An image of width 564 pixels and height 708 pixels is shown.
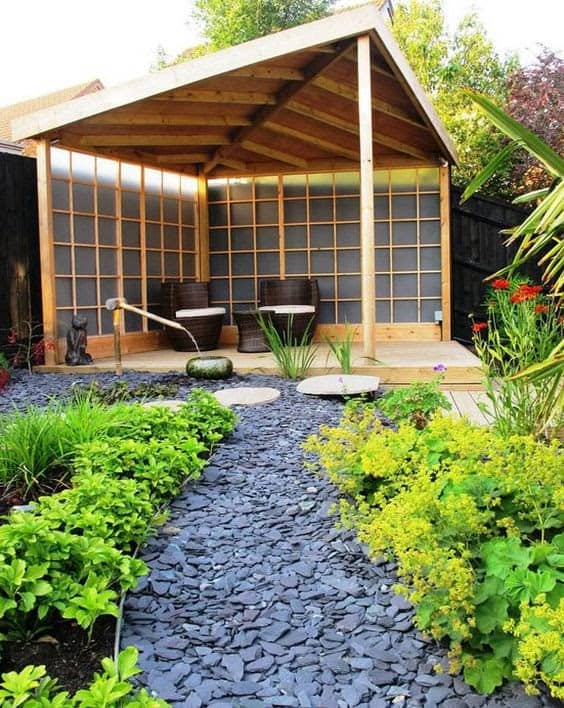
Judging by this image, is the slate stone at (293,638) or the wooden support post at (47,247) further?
the wooden support post at (47,247)

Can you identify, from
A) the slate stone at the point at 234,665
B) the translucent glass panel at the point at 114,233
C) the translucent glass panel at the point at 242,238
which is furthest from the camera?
the translucent glass panel at the point at 242,238

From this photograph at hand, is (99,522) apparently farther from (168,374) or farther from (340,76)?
(340,76)

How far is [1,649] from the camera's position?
5.39 ft

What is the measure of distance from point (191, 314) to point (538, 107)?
5724 millimetres

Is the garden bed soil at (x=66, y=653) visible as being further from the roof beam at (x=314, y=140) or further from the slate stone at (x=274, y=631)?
the roof beam at (x=314, y=140)

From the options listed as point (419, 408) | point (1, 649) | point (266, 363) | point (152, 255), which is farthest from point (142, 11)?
point (1, 649)

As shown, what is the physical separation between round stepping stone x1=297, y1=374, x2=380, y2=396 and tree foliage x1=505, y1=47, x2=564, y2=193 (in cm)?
616

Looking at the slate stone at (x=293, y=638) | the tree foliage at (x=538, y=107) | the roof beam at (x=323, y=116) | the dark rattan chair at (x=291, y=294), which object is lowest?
the slate stone at (x=293, y=638)

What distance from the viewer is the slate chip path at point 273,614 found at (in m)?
1.70

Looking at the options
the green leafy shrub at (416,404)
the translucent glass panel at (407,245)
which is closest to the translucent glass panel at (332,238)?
the translucent glass panel at (407,245)

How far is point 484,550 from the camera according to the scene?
6.19 ft

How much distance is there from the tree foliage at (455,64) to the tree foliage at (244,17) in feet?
13.2

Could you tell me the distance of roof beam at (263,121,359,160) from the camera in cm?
768

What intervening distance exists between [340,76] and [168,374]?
307 cm
